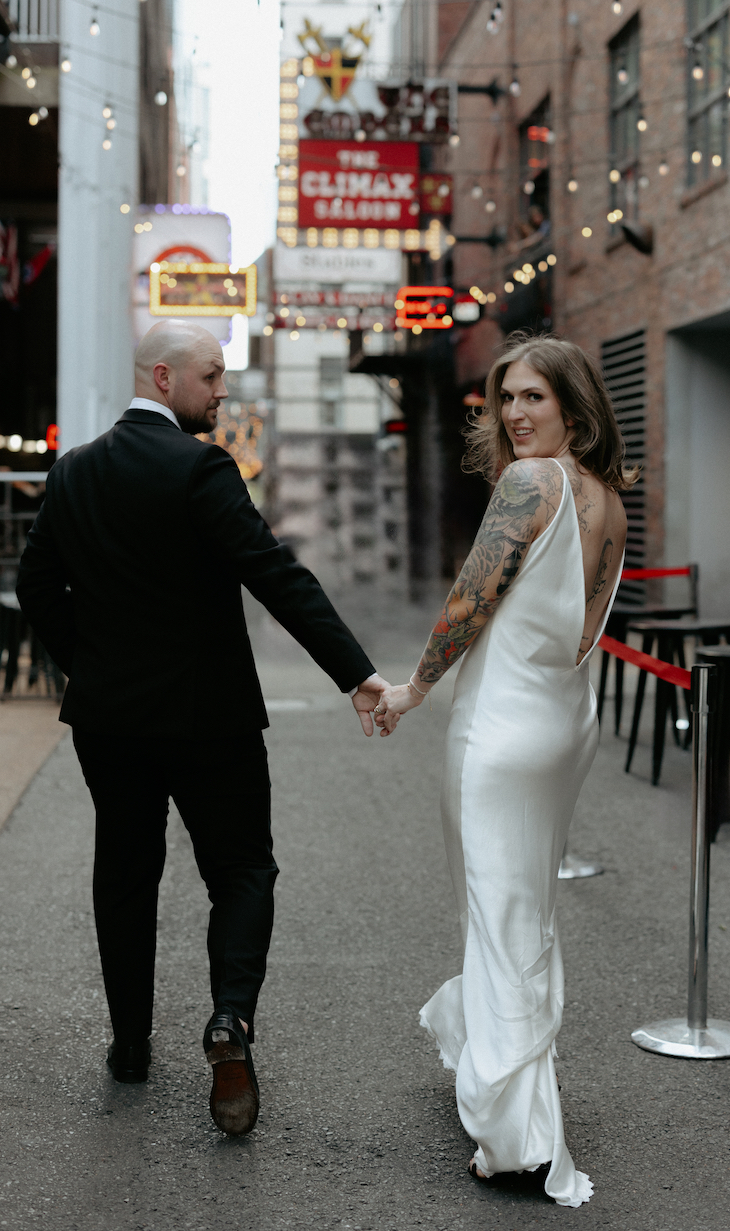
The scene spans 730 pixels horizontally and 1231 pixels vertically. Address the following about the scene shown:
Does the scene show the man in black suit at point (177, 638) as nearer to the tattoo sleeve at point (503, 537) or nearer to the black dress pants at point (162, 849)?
the black dress pants at point (162, 849)

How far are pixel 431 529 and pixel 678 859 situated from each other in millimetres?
29408

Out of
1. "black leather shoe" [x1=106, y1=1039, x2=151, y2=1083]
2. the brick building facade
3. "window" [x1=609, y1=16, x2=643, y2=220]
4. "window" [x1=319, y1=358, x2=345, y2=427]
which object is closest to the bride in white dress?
"black leather shoe" [x1=106, y1=1039, x2=151, y2=1083]

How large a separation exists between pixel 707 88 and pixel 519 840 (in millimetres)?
13763

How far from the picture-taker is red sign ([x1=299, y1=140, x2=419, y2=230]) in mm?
18875

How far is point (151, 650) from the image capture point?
332 centimetres

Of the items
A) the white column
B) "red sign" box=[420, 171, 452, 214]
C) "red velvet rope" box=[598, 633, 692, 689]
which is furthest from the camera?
"red sign" box=[420, 171, 452, 214]

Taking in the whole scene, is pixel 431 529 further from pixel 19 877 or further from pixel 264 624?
pixel 19 877

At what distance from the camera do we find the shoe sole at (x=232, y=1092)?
10.3 feet

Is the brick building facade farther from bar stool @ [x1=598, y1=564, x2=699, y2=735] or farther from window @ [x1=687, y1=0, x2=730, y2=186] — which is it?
bar stool @ [x1=598, y1=564, x2=699, y2=735]

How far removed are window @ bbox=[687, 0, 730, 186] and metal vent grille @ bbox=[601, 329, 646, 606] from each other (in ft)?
8.40

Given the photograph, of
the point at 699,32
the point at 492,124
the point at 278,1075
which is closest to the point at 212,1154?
the point at 278,1075

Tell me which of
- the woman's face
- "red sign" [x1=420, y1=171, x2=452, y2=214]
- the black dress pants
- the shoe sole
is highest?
"red sign" [x1=420, y1=171, x2=452, y2=214]

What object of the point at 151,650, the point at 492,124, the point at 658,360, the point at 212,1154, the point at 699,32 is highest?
the point at 492,124

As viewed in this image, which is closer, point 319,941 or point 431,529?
point 319,941
